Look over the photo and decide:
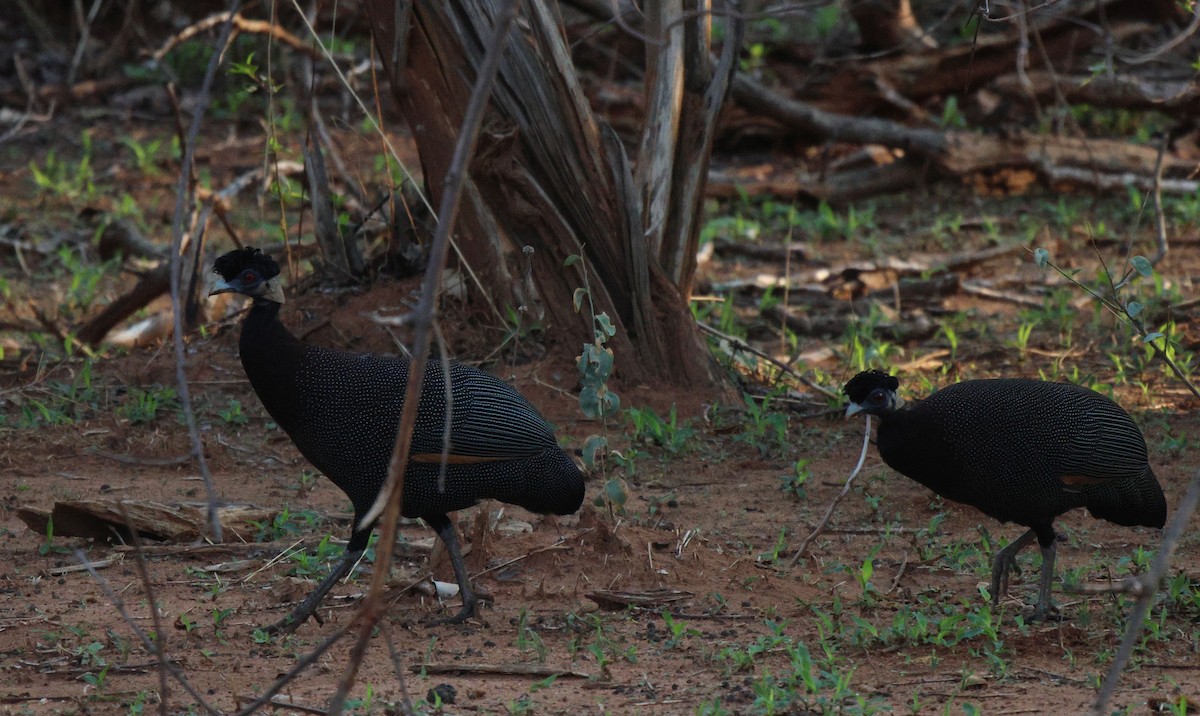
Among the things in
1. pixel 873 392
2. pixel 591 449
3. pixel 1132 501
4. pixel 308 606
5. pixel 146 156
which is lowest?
pixel 146 156

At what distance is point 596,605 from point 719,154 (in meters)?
8.52

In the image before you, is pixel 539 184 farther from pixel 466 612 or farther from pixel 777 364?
pixel 466 612

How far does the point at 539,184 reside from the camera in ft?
22.2

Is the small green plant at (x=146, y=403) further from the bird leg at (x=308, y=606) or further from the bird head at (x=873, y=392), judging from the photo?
the bird head at (x=873, y=392)

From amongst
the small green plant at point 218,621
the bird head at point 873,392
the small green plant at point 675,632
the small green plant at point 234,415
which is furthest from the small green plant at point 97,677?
the small green plant at point 234,415

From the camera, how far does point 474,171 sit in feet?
21.6

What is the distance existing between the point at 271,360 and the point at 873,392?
2.02 metres

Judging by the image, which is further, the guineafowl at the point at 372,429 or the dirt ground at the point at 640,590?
the guineafowl at the point at 372,429

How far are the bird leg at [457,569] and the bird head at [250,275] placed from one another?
36.8 inches

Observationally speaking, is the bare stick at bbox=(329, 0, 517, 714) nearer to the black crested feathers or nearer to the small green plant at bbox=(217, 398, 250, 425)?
the black crested feathers

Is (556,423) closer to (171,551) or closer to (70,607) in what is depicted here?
(171,551)

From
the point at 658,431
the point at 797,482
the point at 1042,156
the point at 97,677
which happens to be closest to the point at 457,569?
the point at 97,677

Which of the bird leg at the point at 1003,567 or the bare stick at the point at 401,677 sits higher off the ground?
the bare stick at the point at 401,677

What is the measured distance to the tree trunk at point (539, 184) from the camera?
6.52 metres
